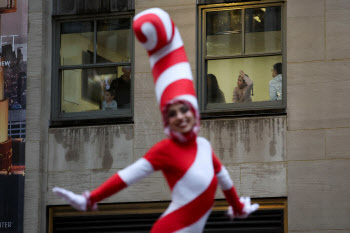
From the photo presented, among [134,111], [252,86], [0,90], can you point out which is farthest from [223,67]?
[0,90]

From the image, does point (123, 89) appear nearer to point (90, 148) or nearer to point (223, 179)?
point (90, 148)

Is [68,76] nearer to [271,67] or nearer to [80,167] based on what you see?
[80,167]

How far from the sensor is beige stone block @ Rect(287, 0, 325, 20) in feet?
42.3

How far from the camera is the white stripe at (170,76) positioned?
21.1ft

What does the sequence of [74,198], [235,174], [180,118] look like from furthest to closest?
[235,174] < [180,118] < [74,198]

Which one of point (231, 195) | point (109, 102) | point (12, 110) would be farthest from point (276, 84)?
point (231, 195)

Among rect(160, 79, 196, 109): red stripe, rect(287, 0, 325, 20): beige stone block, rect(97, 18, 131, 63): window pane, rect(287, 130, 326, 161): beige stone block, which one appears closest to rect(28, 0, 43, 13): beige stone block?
rect(97, 18, 131, 63): window pane

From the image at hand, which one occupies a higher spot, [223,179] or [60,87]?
[60,87]

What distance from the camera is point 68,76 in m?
14.5

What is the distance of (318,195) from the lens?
1240cm

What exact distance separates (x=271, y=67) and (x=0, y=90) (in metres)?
4.82

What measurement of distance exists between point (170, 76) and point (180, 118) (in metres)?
Result: 0.41

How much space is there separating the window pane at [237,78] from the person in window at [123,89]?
1465 millimetres

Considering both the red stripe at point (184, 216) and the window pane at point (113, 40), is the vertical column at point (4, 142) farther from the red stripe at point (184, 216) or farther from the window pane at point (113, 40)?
the red stripe at point (184, 216)
